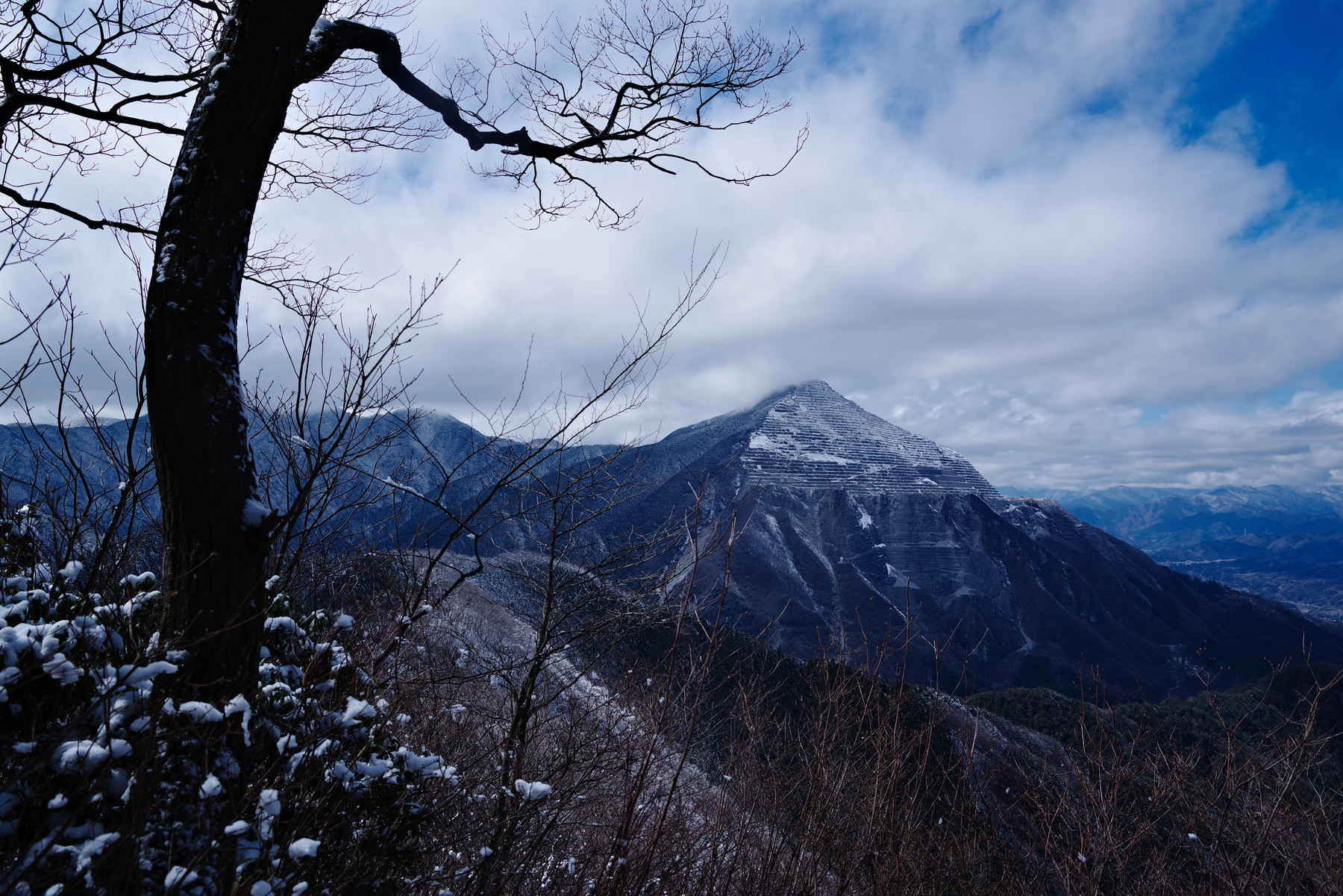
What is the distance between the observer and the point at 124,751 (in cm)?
192

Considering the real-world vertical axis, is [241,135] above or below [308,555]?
above

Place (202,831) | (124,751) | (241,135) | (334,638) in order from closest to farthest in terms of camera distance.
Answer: (124,751)
(202,831)
(241,135)
(334,638)

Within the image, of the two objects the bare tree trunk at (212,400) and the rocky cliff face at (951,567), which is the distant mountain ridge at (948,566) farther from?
the bare tree trunk at (212,400)

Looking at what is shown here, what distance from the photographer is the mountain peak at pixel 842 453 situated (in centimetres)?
15100

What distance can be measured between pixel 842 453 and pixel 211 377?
166 meters

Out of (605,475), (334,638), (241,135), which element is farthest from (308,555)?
(241,135)

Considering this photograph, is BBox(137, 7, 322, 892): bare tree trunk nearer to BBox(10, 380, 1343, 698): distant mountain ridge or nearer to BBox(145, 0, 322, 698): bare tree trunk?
BBox(145, 0, 322, 698): bare tree trunk

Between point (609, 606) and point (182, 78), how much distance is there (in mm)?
5692

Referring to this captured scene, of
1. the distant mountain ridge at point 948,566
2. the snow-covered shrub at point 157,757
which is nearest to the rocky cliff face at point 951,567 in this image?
the distant mountain ridge at point 948,566

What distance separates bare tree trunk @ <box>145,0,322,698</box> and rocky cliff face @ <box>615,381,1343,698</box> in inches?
3950

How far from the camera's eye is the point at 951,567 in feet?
448

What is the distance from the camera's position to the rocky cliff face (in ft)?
380

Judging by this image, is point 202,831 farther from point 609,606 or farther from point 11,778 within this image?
point 609,606

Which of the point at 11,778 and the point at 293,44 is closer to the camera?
the point at 11,778
